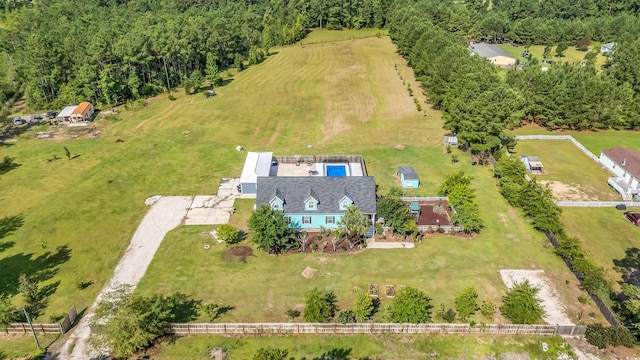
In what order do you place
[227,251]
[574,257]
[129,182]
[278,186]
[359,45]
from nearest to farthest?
[574,257]
[227,251]
[278,186]
[129,182]
[359,45]

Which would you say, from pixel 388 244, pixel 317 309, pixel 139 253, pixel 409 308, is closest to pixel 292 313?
pixel 317 309

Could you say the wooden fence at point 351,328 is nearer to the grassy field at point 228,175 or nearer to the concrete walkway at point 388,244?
the grassy field at point 228,175

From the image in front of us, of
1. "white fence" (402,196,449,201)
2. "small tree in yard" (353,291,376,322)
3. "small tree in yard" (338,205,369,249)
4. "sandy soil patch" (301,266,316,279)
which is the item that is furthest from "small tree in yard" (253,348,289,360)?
"white fence" (402,196,449,201)

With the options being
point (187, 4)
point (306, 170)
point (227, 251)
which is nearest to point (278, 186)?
point (227, 251)

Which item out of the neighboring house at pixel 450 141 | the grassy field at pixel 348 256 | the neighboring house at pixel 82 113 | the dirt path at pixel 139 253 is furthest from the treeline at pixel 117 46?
the neighboring house at pixel 450 141

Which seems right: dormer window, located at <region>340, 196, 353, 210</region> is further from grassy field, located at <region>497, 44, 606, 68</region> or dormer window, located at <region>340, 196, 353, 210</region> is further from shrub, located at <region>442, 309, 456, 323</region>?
grassy field, located at <region>497, 44, 606, 68</region>

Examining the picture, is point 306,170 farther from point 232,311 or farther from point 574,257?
point 574,257
